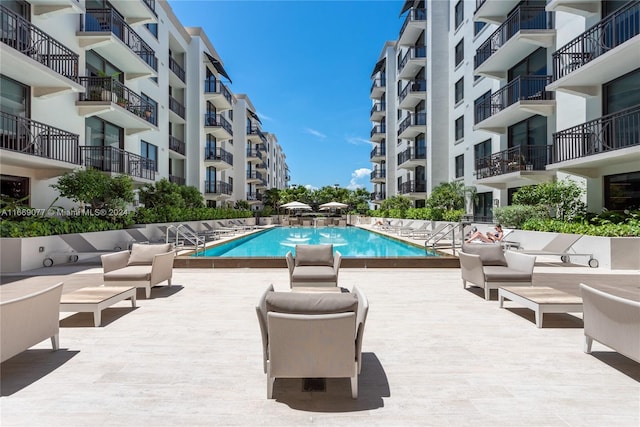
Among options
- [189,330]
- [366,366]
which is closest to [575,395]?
[366,366]

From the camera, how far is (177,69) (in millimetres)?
26406

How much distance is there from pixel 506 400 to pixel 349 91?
199 ft

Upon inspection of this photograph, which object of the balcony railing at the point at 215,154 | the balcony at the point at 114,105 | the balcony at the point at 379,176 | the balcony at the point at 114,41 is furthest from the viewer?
the balcony at the point at 379,176

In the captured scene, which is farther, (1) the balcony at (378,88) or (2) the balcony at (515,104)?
(1) the balcony at (378,88)

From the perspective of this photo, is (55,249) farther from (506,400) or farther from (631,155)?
(631,155)

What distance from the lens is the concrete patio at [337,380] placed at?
2994 mm

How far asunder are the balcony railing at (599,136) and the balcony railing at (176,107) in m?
24.0

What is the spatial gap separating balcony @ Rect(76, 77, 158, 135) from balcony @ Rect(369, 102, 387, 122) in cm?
2946

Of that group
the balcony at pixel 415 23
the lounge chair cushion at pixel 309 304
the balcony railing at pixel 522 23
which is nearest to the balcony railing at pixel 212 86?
the balcony at pixel 415 23

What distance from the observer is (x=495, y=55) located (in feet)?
58.1

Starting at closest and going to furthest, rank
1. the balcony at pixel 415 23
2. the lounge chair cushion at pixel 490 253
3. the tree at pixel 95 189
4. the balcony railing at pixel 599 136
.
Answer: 1. the lounge chair cushion at pixel 490 253
2. the balcony railing at pixel 599 136
3. the tree at pixel 95 189
4. the balcony at pixel 415 23

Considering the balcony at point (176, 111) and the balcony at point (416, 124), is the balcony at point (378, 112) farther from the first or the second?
the balcony at point (176, 111)

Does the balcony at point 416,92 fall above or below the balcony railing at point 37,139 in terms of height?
above

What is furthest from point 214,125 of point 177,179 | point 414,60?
point 414,60
